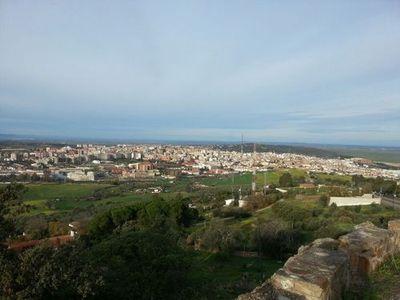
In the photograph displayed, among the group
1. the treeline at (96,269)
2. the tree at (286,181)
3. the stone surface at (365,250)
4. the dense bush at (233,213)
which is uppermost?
the stone surface at (365,250)

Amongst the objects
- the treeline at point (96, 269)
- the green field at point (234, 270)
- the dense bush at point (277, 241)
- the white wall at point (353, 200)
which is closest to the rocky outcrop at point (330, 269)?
the treeline at point (96, 269)

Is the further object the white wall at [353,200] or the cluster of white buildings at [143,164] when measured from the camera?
the cluster of white buildings at [143,164]

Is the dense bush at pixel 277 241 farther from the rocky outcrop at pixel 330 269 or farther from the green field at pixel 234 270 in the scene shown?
the rocky outcrop at pixel 330 269

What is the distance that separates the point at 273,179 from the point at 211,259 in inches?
1703

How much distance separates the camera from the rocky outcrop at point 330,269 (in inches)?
153

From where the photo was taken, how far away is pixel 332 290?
4211 millimetres

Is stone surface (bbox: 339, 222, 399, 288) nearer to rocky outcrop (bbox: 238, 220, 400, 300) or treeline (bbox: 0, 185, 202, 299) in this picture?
rocky outcrop (bbox: 238, 220, 400, 300)

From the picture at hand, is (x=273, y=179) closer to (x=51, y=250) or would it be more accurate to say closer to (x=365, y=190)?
Answer: (x=365, y=190)

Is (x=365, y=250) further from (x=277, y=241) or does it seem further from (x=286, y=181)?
(x=286, y=181)

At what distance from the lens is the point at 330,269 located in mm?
4250

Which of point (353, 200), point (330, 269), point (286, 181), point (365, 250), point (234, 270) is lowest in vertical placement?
point (234, 270)

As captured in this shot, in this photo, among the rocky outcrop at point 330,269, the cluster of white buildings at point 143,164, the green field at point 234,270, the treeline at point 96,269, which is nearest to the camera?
the rocky outcrop at point 330,269

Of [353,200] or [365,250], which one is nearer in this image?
[365,250]

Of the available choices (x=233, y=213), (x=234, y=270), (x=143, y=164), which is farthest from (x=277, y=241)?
(x=143, y=164)
